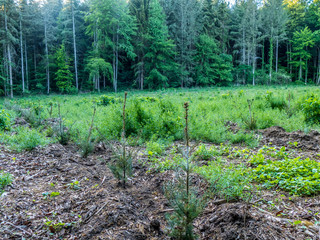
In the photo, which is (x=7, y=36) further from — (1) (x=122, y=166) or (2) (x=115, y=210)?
(2) (x=115, y=210)

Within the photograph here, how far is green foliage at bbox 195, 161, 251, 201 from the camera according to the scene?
2.90 metres

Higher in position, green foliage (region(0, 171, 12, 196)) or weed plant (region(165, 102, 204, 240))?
weed plant (region(165, 102, 204, 240))

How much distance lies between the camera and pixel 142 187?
3441 mm

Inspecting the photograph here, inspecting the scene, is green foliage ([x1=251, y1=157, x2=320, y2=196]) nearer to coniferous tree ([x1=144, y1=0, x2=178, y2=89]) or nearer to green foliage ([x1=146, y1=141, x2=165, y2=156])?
green foliage ([x1=146, y1=141, x2=165, y2=156])

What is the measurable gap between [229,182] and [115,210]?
5.06 ft

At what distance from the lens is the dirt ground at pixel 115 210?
2.25 metres

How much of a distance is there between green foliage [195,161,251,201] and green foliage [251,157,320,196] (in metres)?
0.22

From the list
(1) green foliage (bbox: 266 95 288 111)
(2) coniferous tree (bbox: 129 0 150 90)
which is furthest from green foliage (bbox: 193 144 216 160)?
(2) coniferous tree (bbox: 129 0 150 90)

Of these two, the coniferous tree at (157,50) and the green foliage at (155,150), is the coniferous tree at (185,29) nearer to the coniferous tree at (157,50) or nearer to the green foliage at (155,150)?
the coniferous tree at (157,50)

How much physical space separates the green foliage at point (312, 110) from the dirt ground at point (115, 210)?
522 centimetres

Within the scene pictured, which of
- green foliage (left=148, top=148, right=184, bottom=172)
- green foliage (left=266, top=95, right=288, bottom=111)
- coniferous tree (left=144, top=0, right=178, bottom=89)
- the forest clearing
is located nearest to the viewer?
the forest clearing

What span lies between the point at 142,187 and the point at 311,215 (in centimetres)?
212

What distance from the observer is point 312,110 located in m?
7.11

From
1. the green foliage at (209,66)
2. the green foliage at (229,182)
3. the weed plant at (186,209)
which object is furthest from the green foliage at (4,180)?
the green foliage at (209,66)
